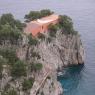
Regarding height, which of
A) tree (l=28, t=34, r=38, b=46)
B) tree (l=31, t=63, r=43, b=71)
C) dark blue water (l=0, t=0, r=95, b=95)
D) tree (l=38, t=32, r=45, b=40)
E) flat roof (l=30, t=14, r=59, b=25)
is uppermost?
flat roof (l=30, t=14, r=59, b=25)

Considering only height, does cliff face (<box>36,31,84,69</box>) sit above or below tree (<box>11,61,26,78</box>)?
below

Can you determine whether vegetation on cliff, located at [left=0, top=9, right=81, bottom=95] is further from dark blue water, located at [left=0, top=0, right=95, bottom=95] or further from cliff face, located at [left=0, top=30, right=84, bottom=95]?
dark blue water, located at [left=0, top=0, right=95, bottom=95]

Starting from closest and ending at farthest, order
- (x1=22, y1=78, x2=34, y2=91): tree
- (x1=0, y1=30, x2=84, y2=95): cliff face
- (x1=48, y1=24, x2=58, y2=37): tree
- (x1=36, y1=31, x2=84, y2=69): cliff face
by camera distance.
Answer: (x1=22, y1=78, x2=34, y2=91): tree → (x1=0, y1=30, x2=84, y2=95): cliff face → (x1=36, y1=31, x2=84, y2=69): cliff face → (x1=48, y1=24, x2=58, y2=37): tree

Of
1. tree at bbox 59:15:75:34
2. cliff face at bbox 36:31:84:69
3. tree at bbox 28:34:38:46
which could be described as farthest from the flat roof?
tree at bbox 28:34:38:46

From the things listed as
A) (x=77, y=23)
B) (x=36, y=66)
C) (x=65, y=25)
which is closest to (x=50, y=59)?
(x=65, y=25)

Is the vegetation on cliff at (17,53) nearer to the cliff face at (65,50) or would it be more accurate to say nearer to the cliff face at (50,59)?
the cliff face at (50,59)

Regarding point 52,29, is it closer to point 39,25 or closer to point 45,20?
point 45,20

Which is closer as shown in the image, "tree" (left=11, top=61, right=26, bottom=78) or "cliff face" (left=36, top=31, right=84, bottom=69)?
"tree" (left=11, top=61, right=26, bottom=78)
